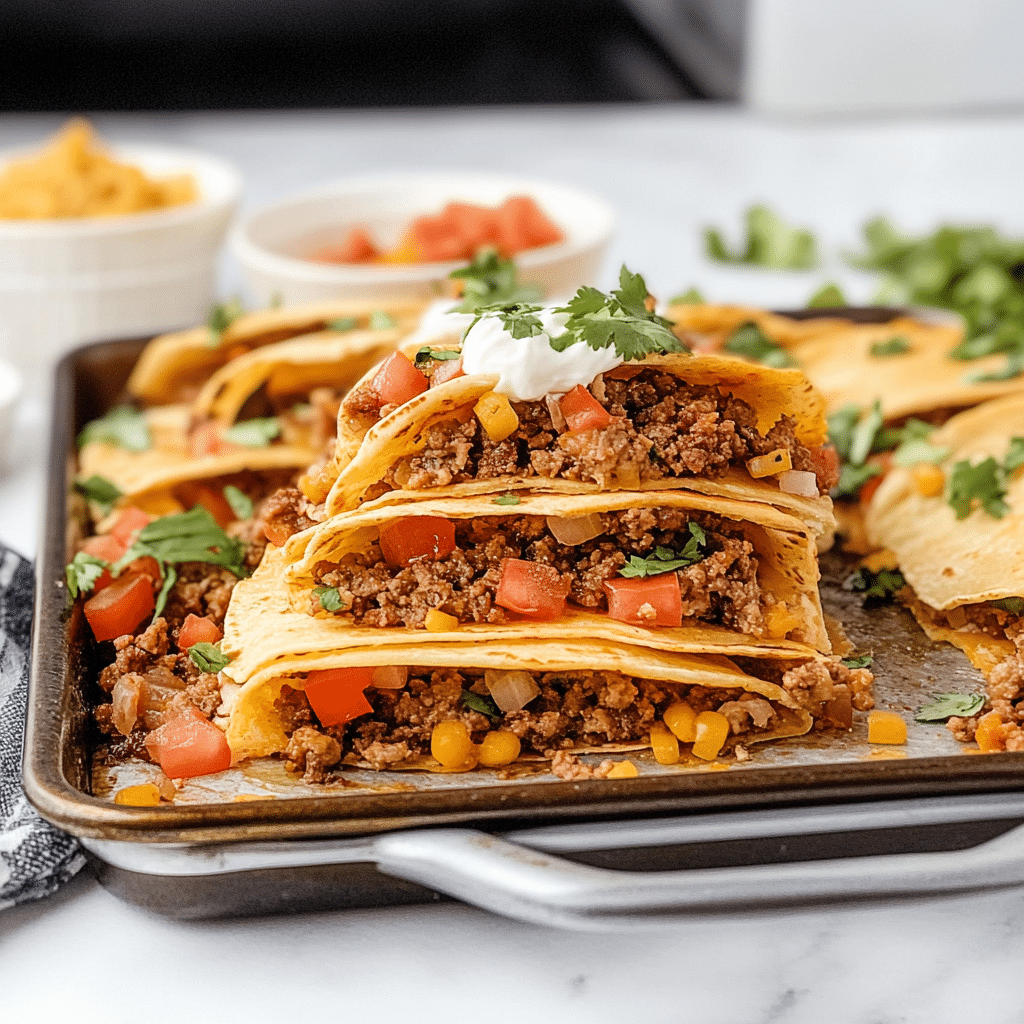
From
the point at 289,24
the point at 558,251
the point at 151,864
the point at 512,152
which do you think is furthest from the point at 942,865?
the point at 289,24

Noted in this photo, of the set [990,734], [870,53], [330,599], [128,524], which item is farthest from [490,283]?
[870,53]

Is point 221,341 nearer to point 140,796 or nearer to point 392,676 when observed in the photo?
point 392,676

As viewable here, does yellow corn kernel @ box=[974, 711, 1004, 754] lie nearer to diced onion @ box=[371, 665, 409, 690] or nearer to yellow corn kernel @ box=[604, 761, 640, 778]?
yellow corn kernel @ box=[604, 761, 640, 778]

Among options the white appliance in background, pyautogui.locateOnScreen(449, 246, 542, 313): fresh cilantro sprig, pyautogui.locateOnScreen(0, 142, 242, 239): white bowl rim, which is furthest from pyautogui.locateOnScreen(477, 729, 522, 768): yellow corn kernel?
the white appliance in background

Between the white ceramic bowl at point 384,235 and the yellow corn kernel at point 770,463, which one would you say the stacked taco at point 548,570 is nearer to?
the yellow corn kernel at point 770,463

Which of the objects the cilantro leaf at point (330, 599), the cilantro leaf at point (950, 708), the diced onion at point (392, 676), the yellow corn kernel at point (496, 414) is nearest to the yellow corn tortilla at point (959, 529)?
the cilantro leaf at point (950, 708)

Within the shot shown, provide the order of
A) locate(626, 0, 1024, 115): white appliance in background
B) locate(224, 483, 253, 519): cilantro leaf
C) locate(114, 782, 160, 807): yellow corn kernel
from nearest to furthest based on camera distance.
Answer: locate(114, 782, 160, 807): yellow corn kernel → locate(224, 483, 253, 519): cilantro leaf → locate(626, 0, 1024, 115): white appliance in background
